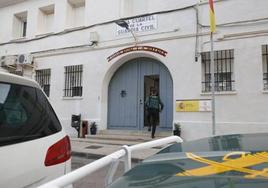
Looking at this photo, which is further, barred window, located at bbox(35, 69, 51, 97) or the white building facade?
barred window, located at bbox(35, 69, 51, 97)

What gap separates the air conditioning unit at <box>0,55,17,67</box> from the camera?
44.2 feet

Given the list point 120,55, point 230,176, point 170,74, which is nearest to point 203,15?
point 170,74

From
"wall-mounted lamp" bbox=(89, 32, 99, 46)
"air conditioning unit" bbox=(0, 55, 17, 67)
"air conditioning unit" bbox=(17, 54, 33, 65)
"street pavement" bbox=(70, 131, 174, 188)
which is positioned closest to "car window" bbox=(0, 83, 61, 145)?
"street pavement" bbox=(70, 131, 174, 188)

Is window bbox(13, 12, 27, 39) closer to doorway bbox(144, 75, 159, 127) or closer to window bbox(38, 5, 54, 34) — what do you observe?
window bbox(38, 5, 54, 34)

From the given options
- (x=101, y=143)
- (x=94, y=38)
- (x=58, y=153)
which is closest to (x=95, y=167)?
(x=58, y=153)

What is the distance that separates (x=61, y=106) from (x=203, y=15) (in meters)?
6.68

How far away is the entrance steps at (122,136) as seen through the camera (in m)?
10.0

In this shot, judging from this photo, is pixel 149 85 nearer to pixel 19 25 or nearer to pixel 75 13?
pixel 75 13

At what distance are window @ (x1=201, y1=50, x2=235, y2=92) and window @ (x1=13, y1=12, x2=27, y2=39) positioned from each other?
9808 mm


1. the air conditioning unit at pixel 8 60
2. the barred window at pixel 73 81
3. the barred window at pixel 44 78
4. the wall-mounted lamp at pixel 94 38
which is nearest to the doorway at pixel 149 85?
the wall-mounted lamp at pixel 94 38

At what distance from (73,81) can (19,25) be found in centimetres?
527

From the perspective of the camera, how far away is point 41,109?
8.87 feet

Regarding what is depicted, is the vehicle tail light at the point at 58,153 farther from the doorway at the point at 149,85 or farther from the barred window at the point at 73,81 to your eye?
the barred window at the point at 73,81

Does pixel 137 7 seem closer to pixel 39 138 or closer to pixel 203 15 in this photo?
pixel 203 15
